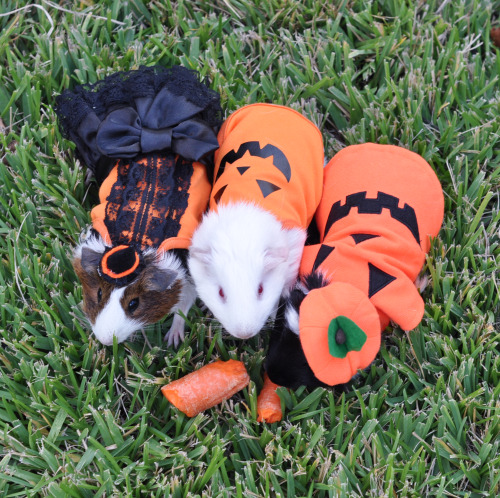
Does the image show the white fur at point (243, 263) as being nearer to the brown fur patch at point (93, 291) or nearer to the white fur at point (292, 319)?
the white fur at point (292, 319)

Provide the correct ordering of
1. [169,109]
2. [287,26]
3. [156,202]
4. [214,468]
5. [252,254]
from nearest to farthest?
[214,468] < [252,254] < [156,202] < [169,109] < [287,26]

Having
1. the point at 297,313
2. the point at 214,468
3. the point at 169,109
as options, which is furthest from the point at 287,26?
the point at 214,468

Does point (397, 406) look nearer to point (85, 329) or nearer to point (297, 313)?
point (297, 313)

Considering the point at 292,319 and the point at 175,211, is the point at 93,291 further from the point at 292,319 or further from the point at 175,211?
the point at 292,319

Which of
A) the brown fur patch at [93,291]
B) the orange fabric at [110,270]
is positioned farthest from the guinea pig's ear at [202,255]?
the brown fur patch at [93,291]

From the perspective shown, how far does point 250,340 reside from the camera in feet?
10.2

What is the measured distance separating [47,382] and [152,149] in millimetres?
1156

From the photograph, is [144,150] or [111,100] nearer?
[144,150]

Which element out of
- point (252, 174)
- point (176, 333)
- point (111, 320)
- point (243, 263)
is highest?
point (252, 174)

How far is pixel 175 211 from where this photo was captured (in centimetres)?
302

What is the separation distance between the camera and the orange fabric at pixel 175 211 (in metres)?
Answer: 2.94

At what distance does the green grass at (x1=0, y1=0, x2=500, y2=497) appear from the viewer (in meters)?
2.62

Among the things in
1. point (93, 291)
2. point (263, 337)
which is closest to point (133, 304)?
point (93, 291)

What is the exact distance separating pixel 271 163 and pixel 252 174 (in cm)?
12
